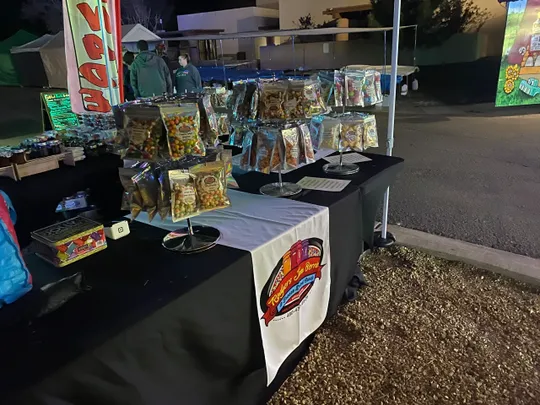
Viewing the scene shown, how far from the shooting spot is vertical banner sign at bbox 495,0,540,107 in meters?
7.48

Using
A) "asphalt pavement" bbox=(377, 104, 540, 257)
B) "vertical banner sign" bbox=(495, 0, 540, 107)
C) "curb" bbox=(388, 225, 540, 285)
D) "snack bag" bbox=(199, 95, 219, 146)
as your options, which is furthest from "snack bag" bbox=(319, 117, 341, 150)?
"vertical banner sign" bbox=(495, 0, 540, 107)

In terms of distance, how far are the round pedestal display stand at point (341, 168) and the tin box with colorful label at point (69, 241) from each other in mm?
1171

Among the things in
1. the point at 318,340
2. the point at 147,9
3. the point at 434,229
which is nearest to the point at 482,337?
the point at 318,340

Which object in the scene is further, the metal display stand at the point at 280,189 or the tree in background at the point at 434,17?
the tree in background at the point at 434,17

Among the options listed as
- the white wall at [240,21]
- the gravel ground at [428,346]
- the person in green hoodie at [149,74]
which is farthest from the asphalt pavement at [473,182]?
the white wall at [240,21]

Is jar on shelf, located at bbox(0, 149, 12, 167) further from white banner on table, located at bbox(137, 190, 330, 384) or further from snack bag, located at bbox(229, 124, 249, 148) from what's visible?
snack bag, located at bbox(229, 124, 249, 148)

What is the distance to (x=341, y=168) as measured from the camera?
2.11m

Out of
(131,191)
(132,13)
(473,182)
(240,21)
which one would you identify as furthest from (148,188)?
(132,13)

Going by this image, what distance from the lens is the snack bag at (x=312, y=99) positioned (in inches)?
66.8

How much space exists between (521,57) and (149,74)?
6.92 m

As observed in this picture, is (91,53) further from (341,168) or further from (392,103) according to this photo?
(392,103)

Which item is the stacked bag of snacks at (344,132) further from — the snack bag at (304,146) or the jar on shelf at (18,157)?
the jar on shelf at (18,157)

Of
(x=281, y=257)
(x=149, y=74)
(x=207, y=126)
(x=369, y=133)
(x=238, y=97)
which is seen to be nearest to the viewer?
(x=207, y=126)

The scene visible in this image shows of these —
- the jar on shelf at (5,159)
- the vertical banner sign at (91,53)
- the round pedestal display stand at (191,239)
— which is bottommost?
the round pedestal display stand at (191,239)
